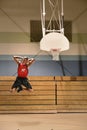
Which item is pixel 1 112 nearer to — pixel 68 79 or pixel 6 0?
pixel 68 79

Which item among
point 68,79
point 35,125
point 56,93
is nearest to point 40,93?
point 56,93

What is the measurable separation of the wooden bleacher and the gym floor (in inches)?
27.9

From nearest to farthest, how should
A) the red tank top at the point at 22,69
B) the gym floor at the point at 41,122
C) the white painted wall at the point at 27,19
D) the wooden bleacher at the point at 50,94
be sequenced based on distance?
the gym floor at the point at 41,122, the red tank top at the point at 22,69, the wooden bleacher at the point at 50,94, the white painted wall at the point at 27,19

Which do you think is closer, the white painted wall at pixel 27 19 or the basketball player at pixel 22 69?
the basketball player at pixel 22 69

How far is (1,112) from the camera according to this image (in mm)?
7508

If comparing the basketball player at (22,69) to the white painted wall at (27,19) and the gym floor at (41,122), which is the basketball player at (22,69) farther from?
the white painted wall at (27,19)

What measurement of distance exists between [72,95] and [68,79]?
52 cm

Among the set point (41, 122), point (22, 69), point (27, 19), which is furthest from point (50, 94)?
point (27, 19)

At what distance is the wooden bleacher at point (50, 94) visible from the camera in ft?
25.6

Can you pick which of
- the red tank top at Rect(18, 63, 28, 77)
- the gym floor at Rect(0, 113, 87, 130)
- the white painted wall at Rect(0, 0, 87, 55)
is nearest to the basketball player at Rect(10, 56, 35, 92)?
the red tank top at Rect(18, 63, 28, 77)

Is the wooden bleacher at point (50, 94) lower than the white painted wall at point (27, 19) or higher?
lower

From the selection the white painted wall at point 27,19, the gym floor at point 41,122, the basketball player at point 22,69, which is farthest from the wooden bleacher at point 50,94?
the basketball player at point 22,69

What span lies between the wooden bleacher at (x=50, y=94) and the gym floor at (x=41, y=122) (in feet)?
2.33

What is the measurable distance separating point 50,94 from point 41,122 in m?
1.93
